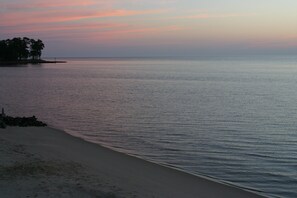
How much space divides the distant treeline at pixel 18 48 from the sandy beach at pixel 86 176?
15321cm

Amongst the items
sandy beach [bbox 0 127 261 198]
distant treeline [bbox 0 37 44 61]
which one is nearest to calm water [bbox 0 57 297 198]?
sandy beach [bbox 0 127 261 198]

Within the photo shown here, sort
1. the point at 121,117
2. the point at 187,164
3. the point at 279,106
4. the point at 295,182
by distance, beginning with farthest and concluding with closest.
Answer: the point at 279,106 < the point at 121,117 < the point at 187,164 < the point at 295,182

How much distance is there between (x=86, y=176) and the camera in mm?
11438

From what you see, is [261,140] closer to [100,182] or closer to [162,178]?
[162,178]

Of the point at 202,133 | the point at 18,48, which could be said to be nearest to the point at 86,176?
the point at 202,133

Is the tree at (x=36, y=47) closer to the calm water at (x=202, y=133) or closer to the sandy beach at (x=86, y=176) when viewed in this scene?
the calm water at (x=202, y=133)

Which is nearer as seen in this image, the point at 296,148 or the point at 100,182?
the point at 100,182

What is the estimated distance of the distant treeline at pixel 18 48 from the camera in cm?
16025

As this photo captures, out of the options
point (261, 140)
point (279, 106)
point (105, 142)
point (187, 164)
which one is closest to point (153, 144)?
point (105, 142)

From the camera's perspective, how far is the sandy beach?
9805 mm

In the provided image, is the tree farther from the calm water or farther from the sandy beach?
the sandy beach

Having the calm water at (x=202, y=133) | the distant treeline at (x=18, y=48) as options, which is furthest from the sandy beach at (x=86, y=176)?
the distant treeline at (x=18, y=48)

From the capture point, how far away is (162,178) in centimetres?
1269

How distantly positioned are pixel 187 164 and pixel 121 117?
13897mm
